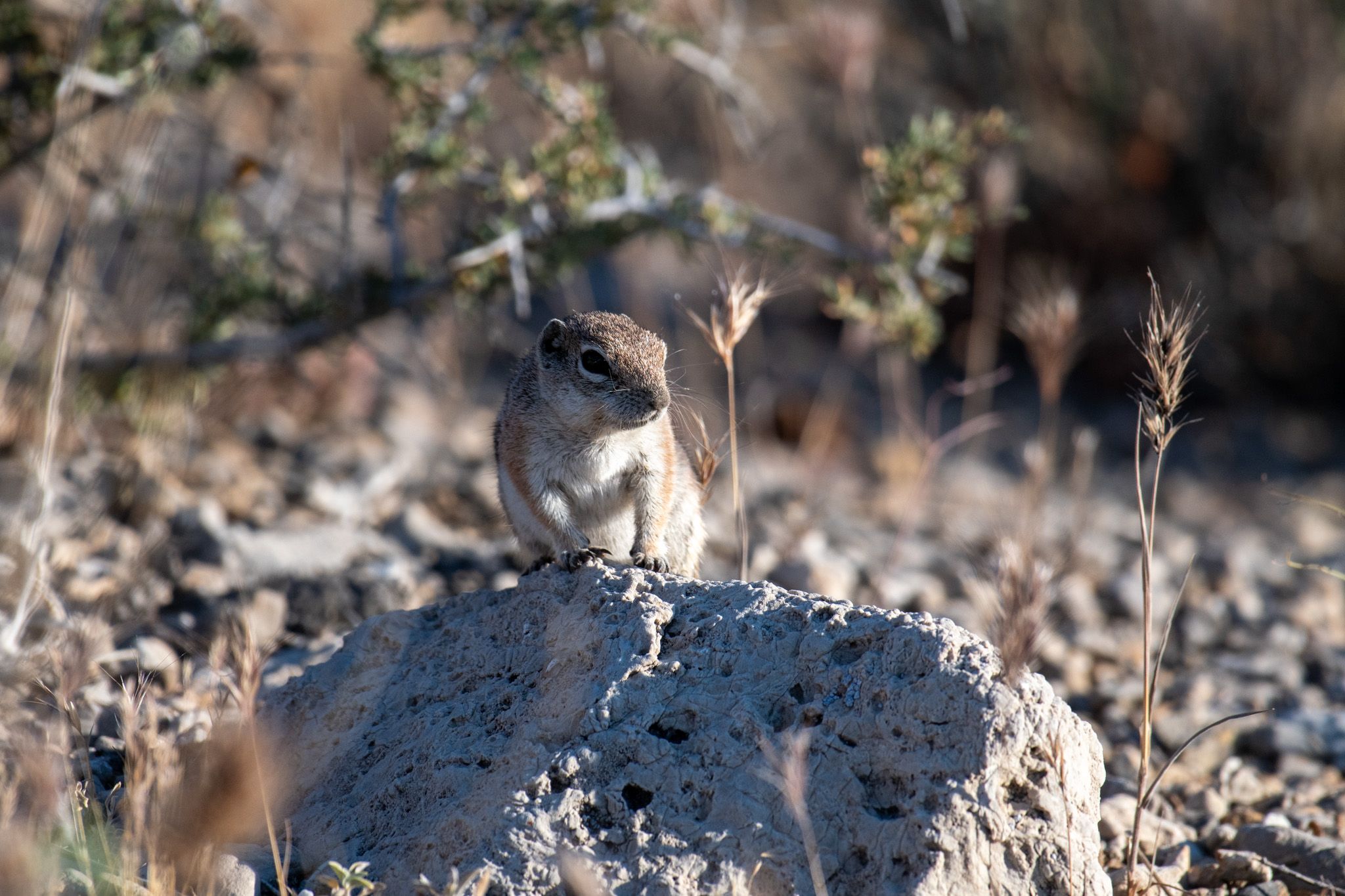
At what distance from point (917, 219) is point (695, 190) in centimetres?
447

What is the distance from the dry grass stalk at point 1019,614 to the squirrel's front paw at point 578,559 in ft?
4.16

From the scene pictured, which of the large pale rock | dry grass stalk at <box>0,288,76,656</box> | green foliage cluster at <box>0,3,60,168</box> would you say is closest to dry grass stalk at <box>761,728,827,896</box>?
the large pale rock

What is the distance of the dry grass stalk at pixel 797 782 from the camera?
2.55 metres

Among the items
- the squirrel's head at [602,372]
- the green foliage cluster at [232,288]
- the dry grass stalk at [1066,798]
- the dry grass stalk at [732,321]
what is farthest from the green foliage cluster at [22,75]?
the dry grass stalk at [1066,798]

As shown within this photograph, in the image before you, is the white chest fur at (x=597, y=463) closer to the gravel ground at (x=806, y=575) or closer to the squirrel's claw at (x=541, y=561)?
the squirrel's claw at (x=541, y=561)

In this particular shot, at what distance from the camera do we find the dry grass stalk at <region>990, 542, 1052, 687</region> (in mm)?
2908

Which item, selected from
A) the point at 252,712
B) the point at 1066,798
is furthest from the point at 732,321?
the point at 252,712

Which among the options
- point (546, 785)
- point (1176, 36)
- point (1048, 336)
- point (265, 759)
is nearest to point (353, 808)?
point (265, 759)

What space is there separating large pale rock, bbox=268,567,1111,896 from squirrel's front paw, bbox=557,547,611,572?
190 millimetres

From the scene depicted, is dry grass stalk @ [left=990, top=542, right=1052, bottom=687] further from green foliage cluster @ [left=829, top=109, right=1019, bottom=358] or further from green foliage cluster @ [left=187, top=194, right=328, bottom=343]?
green foliage cluster @ [left=187, top=194, right=328, bottom=343]

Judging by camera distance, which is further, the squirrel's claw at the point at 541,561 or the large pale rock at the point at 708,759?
the squirrel's claw at the point at 541,561

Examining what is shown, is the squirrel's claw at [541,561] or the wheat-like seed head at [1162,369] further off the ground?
the wheat-like seed head at [1162,369]

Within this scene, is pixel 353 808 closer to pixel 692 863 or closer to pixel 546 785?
pixel 546 785

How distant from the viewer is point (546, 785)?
311cm
